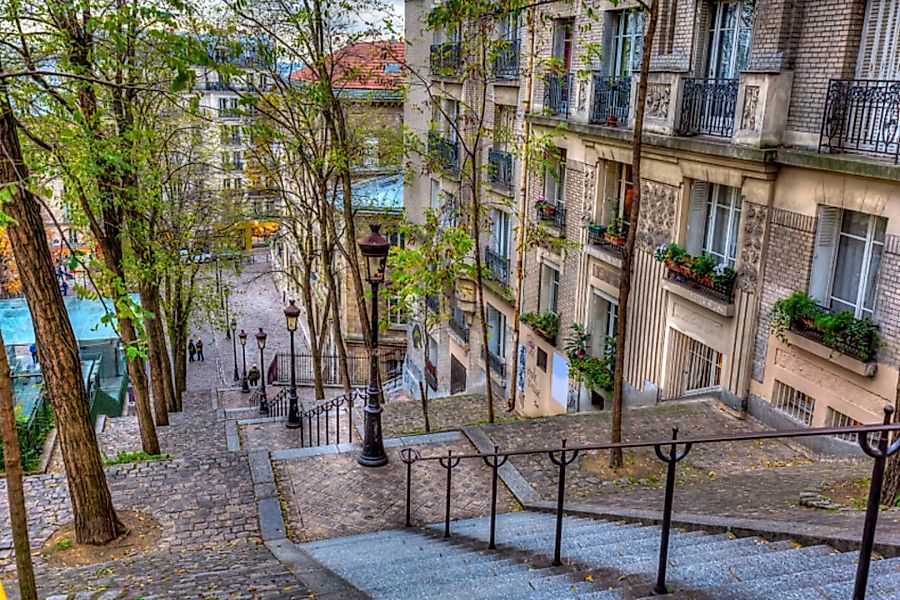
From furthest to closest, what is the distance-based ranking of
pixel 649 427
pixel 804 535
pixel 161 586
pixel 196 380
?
1. pixel 196 380
2. pixel 649 427
3. pixel 161 586
4. pixel 804 535

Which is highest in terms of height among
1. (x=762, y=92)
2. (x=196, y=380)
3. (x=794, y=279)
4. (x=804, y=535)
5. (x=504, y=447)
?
(x=762, y=92)

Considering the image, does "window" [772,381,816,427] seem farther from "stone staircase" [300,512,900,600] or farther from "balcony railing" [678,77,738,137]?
"stone staircase" [300,512,900,600]

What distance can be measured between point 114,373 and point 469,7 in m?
19.4

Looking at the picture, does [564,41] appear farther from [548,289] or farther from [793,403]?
[793,403]

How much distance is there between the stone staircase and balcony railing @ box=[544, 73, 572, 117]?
9874mm

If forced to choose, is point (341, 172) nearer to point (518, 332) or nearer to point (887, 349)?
point (518, 332)

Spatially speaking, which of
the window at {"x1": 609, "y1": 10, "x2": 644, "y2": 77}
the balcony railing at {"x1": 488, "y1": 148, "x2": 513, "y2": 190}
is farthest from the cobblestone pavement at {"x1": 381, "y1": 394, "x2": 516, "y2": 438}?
the window at {"x1": 609, "y1": 10, "x2": 644, "y2": 77}

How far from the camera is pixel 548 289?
17359 millimetres

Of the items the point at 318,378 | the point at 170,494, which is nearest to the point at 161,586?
the point at 170,494

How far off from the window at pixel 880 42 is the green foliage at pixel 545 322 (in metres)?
8.34

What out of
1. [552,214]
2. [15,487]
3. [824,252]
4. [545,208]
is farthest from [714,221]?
[15,487]

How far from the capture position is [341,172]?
1711 centimetres

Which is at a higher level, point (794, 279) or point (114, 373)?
point (794, 279)

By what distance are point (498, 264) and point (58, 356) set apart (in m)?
12.3
